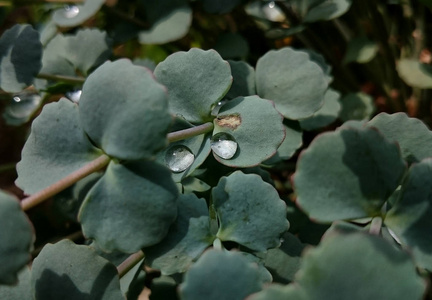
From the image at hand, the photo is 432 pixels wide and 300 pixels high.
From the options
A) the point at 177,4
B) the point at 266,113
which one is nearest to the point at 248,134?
the point at 266,113

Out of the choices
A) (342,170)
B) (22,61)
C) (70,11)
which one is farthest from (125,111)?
(70,11)

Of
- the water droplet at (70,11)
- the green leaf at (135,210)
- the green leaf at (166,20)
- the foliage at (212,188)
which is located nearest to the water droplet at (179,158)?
the foliage at (212,188)

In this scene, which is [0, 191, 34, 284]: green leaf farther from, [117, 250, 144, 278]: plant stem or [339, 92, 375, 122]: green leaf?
[339, 92, 375, 122]: green leaf

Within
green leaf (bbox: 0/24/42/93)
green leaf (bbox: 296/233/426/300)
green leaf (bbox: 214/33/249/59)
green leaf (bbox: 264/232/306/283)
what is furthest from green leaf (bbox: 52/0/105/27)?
green leaf (bbox: 296/233/426/300)

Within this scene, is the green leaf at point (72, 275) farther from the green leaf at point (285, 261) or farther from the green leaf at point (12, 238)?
the green leaf at point (285, 261)

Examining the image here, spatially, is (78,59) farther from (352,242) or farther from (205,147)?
(352,242)
